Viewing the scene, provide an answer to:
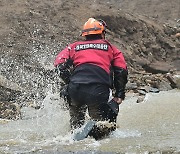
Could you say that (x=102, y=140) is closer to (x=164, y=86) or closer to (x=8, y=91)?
(x=8, y=91)

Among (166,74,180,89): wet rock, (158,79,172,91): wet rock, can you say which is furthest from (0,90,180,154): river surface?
(166,74,180,89): wet rock

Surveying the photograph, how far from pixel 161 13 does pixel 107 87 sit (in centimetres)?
3031

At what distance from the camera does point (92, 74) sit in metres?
6.06

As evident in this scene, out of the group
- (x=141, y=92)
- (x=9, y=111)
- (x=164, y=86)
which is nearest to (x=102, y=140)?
(x=9, y=111)

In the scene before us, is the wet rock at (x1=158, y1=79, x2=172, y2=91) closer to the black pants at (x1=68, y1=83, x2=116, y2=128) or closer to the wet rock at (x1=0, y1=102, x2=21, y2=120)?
the wet rock at (x1=0, y1=102, x2=21, y2=120)

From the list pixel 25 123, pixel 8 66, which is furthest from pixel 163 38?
pixel 25 123

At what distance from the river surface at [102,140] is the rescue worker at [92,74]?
39 cm

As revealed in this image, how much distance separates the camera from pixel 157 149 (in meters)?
5.06

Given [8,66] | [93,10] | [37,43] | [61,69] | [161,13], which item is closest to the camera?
[61,69]

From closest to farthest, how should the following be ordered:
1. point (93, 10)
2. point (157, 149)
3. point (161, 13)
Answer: point (157, 149)
point (93, 10)
point (161, 13)

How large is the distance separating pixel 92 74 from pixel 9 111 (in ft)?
13.6

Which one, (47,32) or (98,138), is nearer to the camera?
(98,138)

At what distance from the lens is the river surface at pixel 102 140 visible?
528 cm

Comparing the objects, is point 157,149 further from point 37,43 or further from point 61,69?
point 37,43
